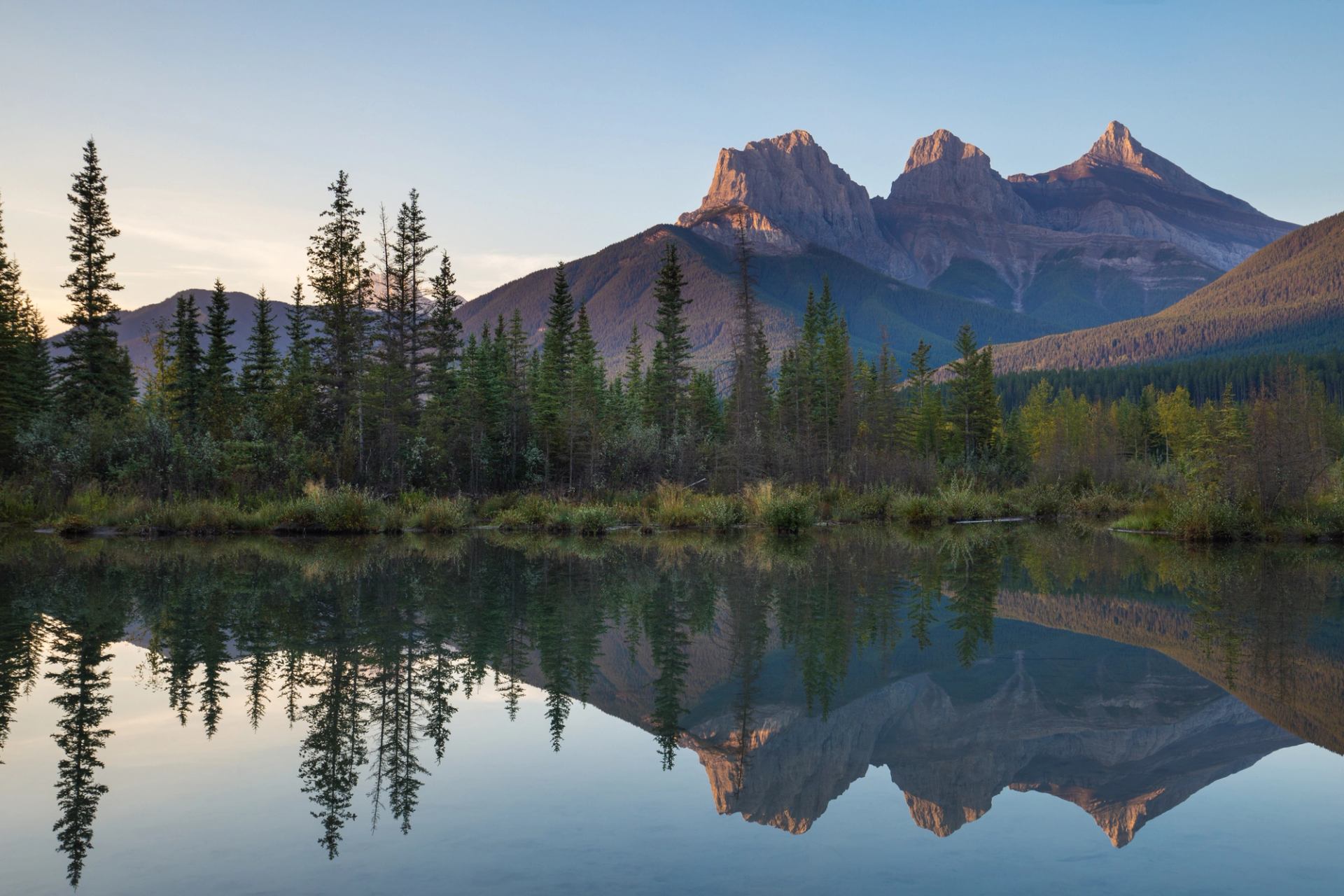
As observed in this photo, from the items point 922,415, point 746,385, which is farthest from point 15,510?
point 922,415

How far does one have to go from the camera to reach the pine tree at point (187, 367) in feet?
155

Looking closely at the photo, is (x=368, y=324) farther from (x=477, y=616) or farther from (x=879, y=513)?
(x=477, y=616)

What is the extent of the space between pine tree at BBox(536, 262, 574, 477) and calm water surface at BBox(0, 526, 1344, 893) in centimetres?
2696

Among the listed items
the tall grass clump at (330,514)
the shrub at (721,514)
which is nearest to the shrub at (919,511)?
the shrub at (721,514)

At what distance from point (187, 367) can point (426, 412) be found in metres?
19.3

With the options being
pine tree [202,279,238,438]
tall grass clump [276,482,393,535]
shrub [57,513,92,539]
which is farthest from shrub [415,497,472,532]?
pine tree [202,279,238,438]

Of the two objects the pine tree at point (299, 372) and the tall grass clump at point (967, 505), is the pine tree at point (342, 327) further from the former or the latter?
the tall grass clump at point (967, 505)

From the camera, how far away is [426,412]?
39.9 m

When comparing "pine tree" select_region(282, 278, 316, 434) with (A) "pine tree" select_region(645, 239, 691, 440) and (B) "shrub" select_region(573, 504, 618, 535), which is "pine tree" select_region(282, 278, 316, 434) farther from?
(A) "pine tree" select_region(645, 239, 691, 440)

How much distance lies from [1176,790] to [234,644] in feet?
30.5

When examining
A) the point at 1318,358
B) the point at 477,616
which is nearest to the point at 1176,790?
the point at 477,616

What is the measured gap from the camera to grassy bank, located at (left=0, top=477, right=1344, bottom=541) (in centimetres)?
2531

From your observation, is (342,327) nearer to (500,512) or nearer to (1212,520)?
(500,512)

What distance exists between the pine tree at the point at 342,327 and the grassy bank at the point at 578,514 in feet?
12.6
